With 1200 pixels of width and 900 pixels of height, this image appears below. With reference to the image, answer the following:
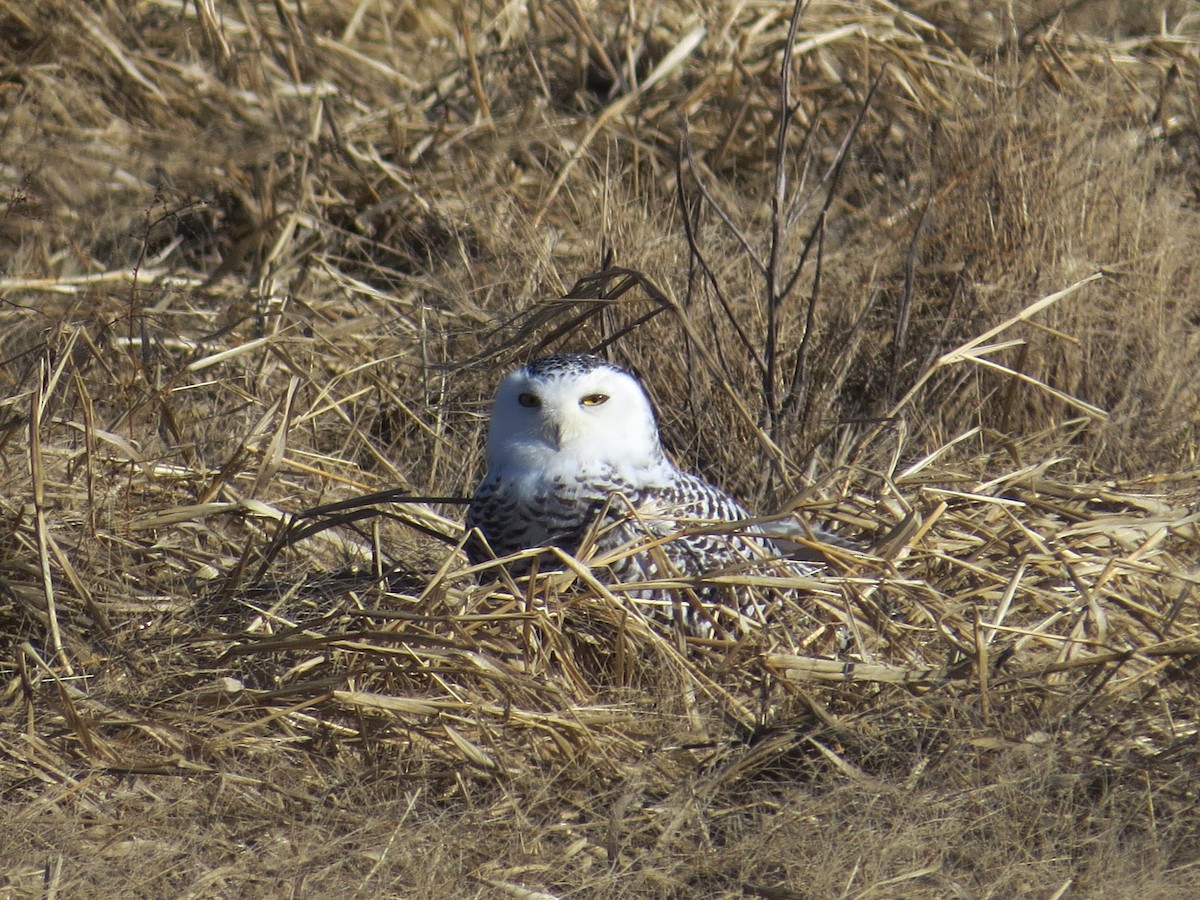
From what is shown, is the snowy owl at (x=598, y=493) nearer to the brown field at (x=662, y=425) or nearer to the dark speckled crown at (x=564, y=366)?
the dark speckled crown at (x=564, y=366)

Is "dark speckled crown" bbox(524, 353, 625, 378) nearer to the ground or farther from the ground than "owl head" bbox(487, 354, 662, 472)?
farther from the ground

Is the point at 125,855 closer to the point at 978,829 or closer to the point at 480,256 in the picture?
the point at 978,829

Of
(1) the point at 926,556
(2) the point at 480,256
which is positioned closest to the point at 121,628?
(1) the point at 926,556

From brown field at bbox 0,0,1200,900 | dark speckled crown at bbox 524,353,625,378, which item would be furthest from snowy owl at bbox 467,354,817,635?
brown field at bbox 0,0,1200,900

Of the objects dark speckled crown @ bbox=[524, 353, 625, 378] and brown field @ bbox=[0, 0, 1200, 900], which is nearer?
brown field @ bbox=[0, 0, 1200, 900]

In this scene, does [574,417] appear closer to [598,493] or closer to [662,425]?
[598,493]

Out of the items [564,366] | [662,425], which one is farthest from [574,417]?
Answer: [662,425]

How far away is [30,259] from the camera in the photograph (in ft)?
14.4

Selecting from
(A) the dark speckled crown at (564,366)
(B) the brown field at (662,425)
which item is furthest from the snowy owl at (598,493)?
(B) the brown field at (662,425)

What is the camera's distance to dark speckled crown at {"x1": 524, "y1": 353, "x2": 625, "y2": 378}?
2742 millimetres

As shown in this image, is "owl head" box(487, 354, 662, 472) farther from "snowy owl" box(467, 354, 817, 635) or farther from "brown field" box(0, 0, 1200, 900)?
"brown field" box(0, 0, 1200, 900)

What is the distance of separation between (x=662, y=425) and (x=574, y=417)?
94cm

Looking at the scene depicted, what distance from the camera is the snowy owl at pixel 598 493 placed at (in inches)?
107

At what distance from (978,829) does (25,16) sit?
4.12 metres
